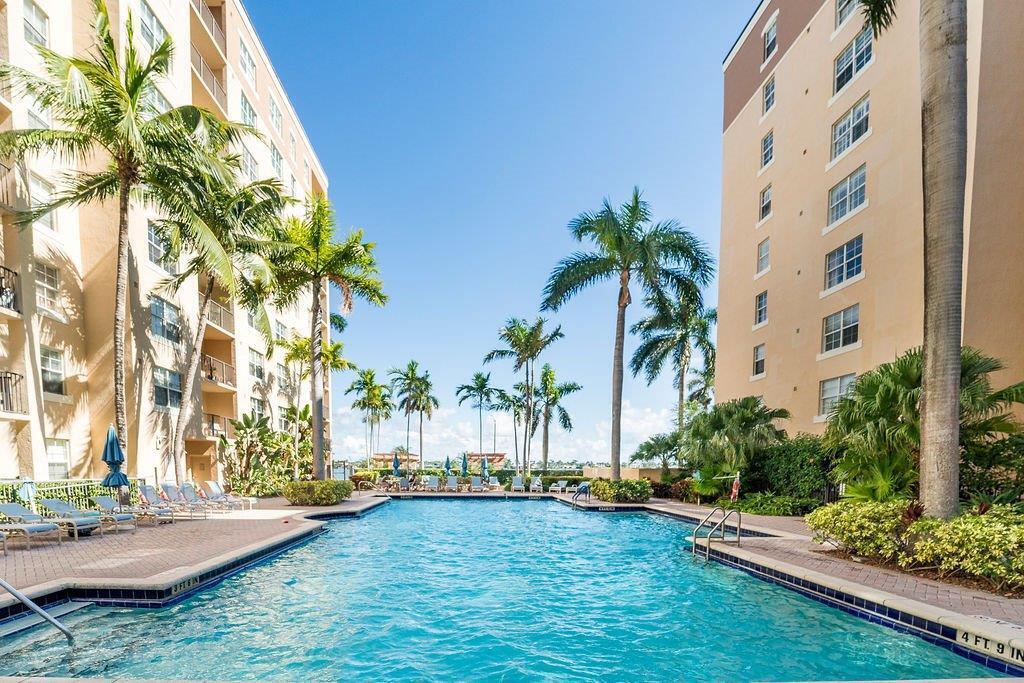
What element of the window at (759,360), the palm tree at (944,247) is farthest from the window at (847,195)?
the palm tree at (944,247)

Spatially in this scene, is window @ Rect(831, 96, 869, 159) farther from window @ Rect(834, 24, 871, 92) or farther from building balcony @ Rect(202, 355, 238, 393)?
building balcony @ Rect(202, 355, 238, 393)

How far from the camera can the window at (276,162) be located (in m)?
30.5

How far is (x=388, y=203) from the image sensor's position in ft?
96.4

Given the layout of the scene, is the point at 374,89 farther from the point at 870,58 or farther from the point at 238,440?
the point at 870,58

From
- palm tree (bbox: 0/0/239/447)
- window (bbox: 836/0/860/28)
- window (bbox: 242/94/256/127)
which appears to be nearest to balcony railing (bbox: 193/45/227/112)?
window (bbox: 242/94/256/127)

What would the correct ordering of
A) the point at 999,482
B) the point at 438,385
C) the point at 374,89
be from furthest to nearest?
the point at 438,385 < the point at 374,89 < the point at 999,482

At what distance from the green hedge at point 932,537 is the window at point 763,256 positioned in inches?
556

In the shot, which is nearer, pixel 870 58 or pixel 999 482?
pixel 999 482

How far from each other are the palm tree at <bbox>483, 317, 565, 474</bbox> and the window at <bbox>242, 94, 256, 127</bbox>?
740 inches

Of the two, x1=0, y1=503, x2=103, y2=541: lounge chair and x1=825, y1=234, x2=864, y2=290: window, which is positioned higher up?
x1=825, y1=234, x2=864, y2=290: window

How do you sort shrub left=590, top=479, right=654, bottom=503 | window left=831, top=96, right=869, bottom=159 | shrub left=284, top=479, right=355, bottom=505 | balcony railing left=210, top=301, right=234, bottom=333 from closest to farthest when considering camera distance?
window left=831, top=96, right=869, bottom=159
shrub left=284, top=479, right=355, bottom=505
shrub left=590, top=479, right=654, bottom=503
balcony railing left=210, top=301, right=234, bottom=333

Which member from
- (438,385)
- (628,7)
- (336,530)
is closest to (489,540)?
(336,530)

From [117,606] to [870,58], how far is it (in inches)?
900

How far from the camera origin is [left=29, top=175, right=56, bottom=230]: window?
47.5 ft
